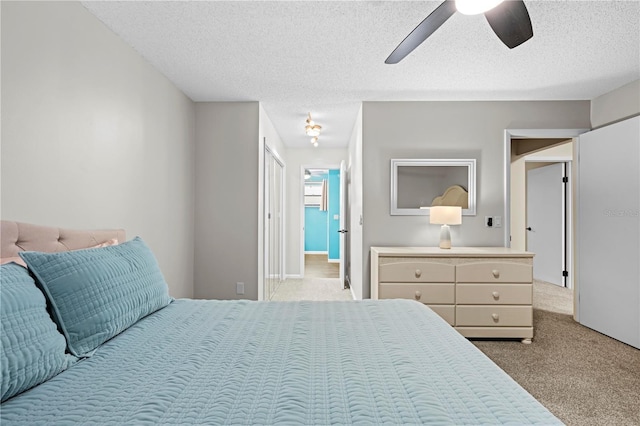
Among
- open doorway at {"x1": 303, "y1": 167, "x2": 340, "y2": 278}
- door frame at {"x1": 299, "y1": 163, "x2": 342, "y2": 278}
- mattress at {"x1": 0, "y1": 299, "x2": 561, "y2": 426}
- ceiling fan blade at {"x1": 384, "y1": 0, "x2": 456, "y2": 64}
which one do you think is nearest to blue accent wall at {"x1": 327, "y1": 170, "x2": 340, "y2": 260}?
open doorway at {"x1": 303, "y1": 167, "x2": 340, "y2": 278}

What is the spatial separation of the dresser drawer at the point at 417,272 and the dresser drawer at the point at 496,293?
0.21 m

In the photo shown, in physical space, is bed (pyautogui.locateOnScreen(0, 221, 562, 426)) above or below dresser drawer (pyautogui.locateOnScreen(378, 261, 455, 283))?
above

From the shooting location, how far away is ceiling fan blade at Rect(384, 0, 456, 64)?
1.60 metres

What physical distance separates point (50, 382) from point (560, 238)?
21.3ft

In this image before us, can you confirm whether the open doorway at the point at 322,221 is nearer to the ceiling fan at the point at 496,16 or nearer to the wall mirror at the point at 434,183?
the wall mirror at the point at 434,183

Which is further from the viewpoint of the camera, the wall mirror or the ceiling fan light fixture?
the wall mirror

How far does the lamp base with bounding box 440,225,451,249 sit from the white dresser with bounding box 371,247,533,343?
0.23m

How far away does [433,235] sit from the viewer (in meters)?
3.84

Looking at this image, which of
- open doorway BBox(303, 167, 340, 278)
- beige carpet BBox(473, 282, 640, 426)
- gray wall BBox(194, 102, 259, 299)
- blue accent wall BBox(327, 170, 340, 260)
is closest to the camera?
beige carpet BBox(473, 282, 640, 426)

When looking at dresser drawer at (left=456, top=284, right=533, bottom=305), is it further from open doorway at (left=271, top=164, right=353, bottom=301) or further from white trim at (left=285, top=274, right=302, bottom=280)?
white trim at (left=285, top=274, right=302, bottom=280)

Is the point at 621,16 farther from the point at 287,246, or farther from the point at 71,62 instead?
the point at 287,246

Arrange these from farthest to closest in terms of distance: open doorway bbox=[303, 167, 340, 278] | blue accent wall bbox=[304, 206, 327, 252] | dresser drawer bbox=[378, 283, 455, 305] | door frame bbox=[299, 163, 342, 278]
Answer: blue accent wall bbox=[304, 206, 327, 252], open doorway bbox=[303, 167, 340, 278], door frame bbox=[299, 163, 342, 278], dresser drawer bbox=[378, 283, 455, 305]

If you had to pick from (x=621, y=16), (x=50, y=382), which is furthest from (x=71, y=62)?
(x=621, y=16)

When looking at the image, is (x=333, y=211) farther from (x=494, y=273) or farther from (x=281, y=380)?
(x=281, y=380)
